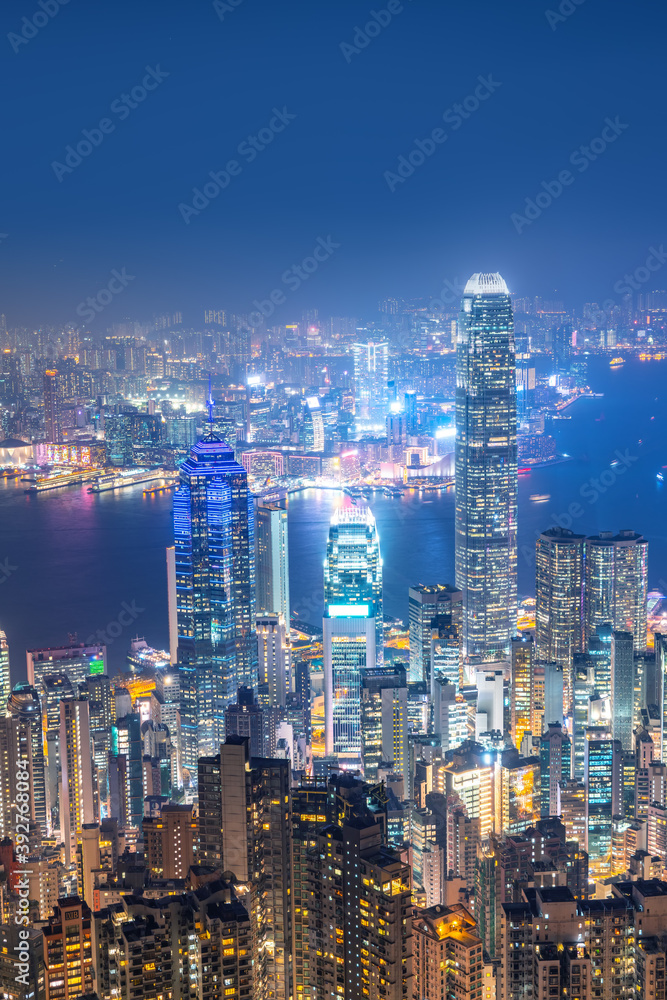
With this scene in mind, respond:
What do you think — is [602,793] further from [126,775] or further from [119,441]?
[119,441]

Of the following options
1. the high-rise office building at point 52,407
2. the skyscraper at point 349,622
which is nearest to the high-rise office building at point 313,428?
the high-rise office building at point 52,407

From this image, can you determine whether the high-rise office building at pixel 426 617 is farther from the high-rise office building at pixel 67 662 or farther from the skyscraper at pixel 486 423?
→ the high-rise office building at pixel 67 662

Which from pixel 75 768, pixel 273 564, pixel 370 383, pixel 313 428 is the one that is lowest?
pixel 75 768

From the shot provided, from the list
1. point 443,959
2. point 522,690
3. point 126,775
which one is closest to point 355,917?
point 443,959

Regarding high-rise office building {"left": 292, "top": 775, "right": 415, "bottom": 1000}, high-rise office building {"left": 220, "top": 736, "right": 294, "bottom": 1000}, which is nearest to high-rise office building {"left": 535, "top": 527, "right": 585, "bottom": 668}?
high-rise office building {"left": 220, "top": 736, "right": 294, "bottom": 1000}

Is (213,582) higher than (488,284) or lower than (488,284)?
lower

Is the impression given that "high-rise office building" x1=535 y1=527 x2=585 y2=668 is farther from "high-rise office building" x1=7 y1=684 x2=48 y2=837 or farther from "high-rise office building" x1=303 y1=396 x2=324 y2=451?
"high-rise office building" x1=303 y1=396 x2=324 y2=451
